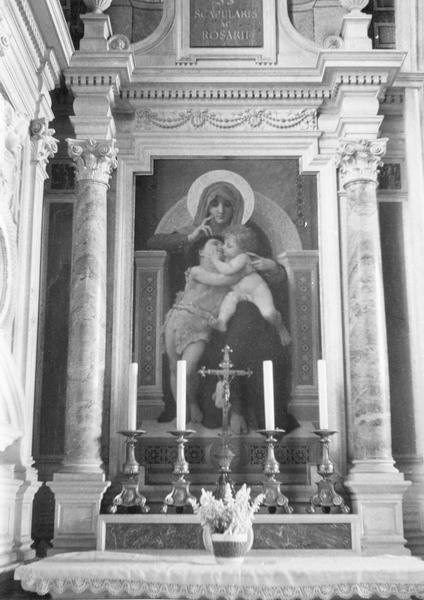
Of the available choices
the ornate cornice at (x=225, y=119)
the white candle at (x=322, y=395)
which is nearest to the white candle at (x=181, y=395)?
the white candle at (x=322, y=395)

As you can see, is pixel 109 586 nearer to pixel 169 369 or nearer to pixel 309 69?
pixel 169 369

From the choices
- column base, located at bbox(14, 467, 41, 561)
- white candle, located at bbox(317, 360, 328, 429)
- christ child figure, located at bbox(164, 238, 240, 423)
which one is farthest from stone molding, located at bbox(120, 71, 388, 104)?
column base, located at bbox(14, 467, 41, 561)

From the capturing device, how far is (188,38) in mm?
8859

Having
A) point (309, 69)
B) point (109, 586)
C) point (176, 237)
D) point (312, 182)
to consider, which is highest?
point (309, 69)

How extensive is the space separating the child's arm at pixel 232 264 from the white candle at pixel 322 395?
4.26 feet

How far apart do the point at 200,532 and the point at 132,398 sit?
127 centimetres

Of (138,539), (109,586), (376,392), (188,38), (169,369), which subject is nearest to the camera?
(109,586)

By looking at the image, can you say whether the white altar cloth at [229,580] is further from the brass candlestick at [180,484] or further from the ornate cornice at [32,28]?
the ornate cornice at [32,28]

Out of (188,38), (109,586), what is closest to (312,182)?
(188,38)

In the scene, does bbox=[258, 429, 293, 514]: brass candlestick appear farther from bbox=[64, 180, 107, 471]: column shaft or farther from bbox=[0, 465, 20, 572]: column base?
bbox=[0, 465, 20, 572]: column base

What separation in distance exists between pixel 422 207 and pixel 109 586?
4749 millimetres

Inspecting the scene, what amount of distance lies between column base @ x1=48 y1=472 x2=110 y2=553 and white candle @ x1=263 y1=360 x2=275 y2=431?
149cm

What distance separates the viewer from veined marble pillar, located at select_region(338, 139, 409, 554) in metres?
7.44

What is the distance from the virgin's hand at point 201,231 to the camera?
27.9ft
